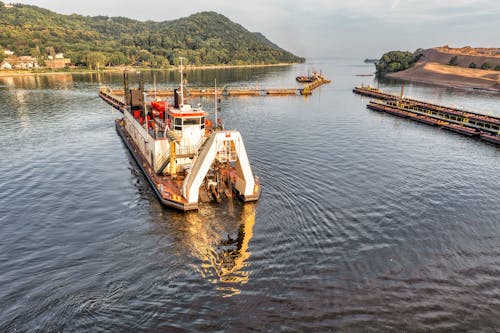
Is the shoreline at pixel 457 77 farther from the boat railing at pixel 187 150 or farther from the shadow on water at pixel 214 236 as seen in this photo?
the shadow on water at pixel 214 236

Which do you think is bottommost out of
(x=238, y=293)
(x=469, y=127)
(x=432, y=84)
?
(x=238, y=293)

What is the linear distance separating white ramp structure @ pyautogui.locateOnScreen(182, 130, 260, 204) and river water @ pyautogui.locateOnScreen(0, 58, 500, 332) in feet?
5.65

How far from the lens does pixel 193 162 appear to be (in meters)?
29.3

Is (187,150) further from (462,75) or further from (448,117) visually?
(462,75)

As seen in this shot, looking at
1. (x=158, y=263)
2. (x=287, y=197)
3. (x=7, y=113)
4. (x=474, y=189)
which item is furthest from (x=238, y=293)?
(x=7, y=113)

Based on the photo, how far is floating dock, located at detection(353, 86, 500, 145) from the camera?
200 ft

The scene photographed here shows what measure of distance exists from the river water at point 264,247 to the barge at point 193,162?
1598 mm

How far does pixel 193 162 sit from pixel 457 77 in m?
188

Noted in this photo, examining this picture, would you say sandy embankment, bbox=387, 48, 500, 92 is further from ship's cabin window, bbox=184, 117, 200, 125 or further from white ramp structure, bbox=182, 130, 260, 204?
ship's cabin window, bbox=184, 117, 200, 125

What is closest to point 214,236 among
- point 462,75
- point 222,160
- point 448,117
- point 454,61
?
point 222,160

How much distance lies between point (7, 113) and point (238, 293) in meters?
84.0

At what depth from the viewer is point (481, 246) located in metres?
24.9

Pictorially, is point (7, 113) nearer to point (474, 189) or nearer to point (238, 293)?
point (238, 293)

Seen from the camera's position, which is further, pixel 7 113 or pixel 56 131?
pixel 7 113
